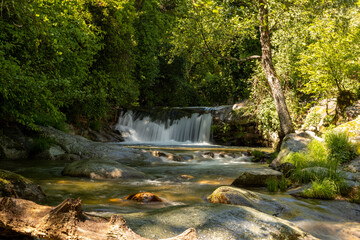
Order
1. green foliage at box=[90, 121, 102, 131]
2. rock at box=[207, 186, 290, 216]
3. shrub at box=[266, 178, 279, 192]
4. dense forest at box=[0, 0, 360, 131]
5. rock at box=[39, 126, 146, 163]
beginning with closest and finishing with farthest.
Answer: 1. rock at box=[207, 186, 290, 216]
2. shrub at box=[266, 178, 279, 192]
3. dense forest at box=[0, 0, 360, 131]
4. rock at box=[39, 126, 146, 163]
5. green foliage at box=[90, 121, 102, 131]

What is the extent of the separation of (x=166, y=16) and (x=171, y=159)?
89.1ft

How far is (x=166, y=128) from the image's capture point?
23.2m

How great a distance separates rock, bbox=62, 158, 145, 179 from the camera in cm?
814

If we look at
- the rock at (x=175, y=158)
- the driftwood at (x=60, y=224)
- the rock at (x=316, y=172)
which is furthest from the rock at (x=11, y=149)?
the rock at (x=316, y=172)

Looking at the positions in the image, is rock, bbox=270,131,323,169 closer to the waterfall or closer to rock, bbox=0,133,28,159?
rock, bbox=0,133,28,159

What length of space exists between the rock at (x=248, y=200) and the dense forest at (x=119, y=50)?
10.5ft

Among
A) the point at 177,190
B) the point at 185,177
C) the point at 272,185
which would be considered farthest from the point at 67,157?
the point at 272,185

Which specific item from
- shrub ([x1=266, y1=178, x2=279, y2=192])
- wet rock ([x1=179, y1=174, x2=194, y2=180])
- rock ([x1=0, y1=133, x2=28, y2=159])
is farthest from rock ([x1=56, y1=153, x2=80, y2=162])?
shrub ([x1=266, y1=178, x2=279, y2=192])

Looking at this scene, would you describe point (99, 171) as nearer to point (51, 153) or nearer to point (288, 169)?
point (51, 153)

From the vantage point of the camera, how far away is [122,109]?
24.8m

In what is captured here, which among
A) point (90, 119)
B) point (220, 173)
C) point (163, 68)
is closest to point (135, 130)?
point (90, 119)

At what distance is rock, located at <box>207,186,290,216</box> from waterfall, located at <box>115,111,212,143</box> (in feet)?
53.1

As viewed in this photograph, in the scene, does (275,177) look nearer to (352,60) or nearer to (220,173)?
(220,173)

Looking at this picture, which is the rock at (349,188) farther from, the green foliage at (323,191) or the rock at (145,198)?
the rock at (145,198)
